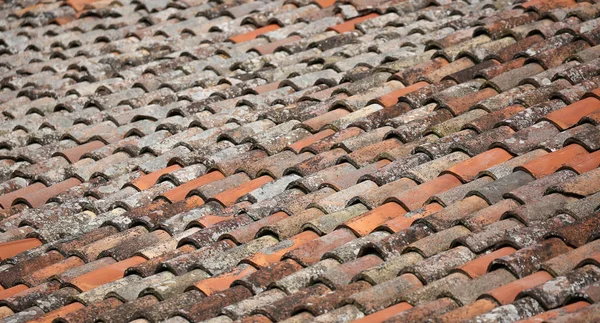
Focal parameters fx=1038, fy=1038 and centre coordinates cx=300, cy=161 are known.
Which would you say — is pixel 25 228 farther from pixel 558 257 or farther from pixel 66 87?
pixel 558 257

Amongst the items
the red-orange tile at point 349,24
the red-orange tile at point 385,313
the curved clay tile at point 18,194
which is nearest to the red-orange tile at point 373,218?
the red-orange tile at point 385,313

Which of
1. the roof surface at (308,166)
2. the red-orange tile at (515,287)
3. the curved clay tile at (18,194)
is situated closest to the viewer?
the red-orange tile at (515,287)

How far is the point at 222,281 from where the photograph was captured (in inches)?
176

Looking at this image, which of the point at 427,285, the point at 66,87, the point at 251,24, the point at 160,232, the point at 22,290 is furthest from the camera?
the point at 251,24

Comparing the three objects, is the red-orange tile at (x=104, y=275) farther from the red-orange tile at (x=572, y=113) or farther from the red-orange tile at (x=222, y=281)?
the red-orange tile at (x=572, y=113)

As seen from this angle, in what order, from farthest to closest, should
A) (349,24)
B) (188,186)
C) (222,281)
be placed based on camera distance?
(349,24), (188,186), (222,281)

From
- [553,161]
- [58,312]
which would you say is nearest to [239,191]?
[58,312]

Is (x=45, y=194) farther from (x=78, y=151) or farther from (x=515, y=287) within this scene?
(x=515, y=287)

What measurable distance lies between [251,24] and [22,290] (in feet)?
13.1

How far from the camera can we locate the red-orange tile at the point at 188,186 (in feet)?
18.3

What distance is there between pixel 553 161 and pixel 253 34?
3632mm

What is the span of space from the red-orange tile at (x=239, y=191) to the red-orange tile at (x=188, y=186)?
242 mm

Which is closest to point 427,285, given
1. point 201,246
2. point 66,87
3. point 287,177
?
point 201,246

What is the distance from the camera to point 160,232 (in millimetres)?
5203
